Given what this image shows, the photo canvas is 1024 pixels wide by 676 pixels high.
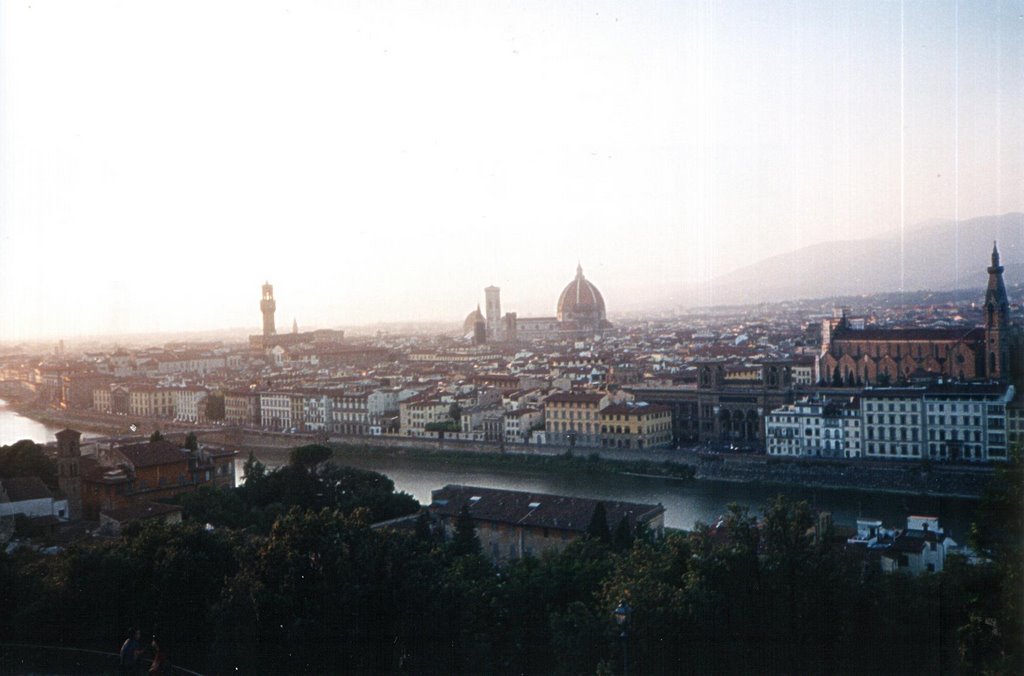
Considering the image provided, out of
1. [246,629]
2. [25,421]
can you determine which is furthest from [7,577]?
[25,421]

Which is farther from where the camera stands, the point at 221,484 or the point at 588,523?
the point at 221,484

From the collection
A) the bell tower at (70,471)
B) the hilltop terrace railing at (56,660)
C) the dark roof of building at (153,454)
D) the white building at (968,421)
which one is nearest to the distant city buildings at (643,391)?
the white building at (968,421)

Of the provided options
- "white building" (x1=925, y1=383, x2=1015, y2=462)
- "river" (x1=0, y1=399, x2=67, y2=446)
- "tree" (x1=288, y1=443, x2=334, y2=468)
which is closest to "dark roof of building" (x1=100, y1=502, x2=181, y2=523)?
"tree" (x1=288, y1=443, x2=334, y2=468)

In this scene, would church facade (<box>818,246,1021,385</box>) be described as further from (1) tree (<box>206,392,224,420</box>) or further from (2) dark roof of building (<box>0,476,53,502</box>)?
(1) tree (<box>206,392,224,420</box>)

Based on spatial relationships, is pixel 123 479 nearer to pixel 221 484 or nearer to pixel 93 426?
pixel 221 484

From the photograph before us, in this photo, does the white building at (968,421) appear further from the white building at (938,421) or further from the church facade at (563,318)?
the church facade at (563,318)

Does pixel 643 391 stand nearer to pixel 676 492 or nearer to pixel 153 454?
pixel 676 492
